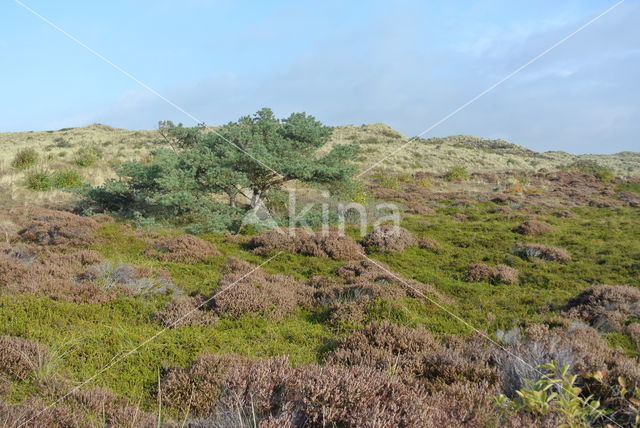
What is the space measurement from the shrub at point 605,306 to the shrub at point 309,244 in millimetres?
5169

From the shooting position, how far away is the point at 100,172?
858 inches

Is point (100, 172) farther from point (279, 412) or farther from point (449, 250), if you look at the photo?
point (279, 412)

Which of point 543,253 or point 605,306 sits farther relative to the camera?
point 543,253

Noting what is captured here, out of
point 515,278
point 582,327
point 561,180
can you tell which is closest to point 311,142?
point 515,278

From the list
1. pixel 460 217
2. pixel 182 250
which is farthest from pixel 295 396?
pixel 460 217

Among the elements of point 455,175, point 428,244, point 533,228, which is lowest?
point 428,244

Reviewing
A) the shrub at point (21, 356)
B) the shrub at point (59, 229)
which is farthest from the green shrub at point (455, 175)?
the shrub at point (21, 356)

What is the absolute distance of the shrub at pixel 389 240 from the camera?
12094mm

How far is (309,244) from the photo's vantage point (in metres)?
11.3

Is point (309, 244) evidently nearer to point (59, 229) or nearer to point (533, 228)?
point (59, 229)

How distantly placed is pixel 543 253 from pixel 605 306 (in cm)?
472

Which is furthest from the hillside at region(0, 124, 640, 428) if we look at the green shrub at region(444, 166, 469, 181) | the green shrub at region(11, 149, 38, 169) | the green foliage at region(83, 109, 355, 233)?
the green shrub at region(444, 166, 469, 181)

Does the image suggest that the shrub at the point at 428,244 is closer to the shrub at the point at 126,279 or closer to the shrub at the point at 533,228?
the shrub at the point at 533,228

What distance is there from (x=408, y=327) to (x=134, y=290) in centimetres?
456
